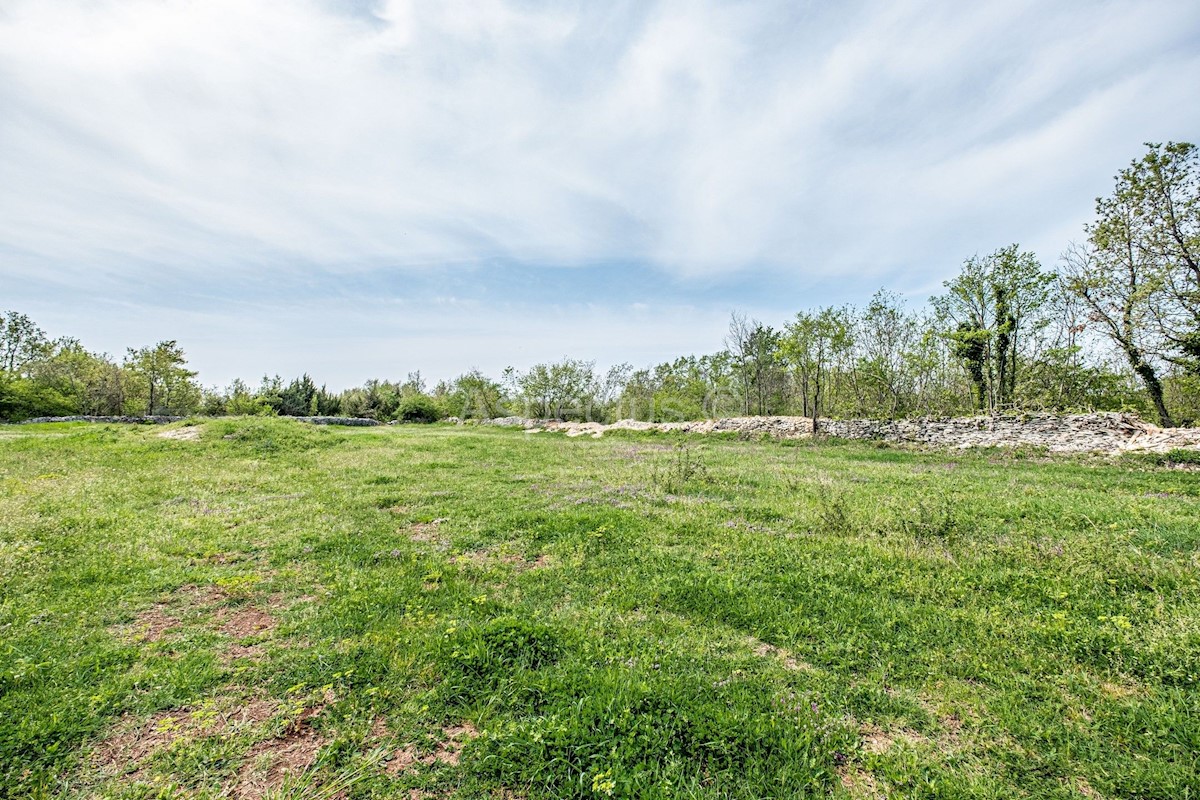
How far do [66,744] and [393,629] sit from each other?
7.40ft

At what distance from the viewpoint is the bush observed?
2271 inches

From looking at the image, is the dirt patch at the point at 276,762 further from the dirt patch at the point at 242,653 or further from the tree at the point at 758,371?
the tree at the point at 758,371

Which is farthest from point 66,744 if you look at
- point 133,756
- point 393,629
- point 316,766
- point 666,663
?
point 666,663

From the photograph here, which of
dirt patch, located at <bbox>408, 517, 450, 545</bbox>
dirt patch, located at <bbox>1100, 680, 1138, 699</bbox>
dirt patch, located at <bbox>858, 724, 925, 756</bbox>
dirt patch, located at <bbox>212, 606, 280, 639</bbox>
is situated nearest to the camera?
dirt patch, located at <bbox>858, 724, 925, 756</bbox>

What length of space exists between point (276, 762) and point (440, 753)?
1111 mm

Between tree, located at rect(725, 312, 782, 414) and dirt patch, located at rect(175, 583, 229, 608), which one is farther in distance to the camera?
tree, located at rect(725, 312, 782, 414)

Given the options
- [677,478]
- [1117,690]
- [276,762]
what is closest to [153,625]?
[276,762]

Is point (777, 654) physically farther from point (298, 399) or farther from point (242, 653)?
point (298, 399)

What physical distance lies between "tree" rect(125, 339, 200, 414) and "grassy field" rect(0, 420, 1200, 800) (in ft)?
150

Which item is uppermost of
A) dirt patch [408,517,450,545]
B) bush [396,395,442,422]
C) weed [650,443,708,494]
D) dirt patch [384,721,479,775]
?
bush [396,395,442,422]

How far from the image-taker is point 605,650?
439 cm

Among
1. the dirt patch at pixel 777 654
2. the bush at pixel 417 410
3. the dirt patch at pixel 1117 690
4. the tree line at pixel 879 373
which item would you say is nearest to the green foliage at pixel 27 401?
the tree line at pixel 879 373

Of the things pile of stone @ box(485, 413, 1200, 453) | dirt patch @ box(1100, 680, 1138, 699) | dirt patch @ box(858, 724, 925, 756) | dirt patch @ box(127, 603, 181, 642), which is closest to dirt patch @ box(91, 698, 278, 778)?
dirt patch @ box(127, 603, 181, 642)

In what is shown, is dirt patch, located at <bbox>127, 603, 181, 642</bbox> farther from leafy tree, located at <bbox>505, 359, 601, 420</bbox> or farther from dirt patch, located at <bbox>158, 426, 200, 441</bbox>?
leafy tree, located at <bbox>505, 359, 601, 420</bbox>
